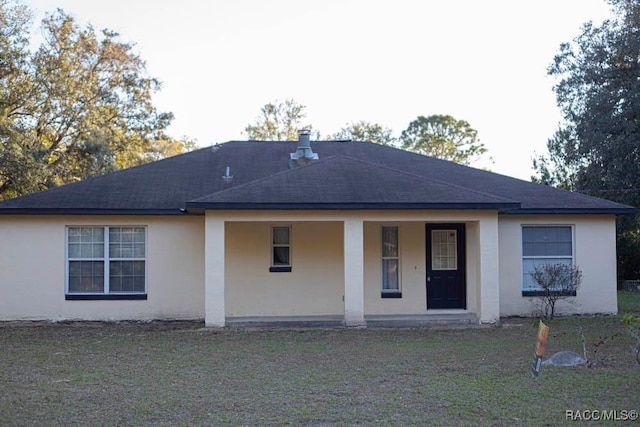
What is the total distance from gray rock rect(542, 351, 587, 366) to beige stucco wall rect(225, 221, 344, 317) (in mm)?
7134

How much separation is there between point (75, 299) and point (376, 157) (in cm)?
879

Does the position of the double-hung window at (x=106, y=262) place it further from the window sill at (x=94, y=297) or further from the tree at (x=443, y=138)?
the tree at (x=443, y=138)

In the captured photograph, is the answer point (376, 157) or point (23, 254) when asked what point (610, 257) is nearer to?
point (376, 157)

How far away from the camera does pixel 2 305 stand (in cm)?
1709

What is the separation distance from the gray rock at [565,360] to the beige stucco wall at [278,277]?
7.13 metres

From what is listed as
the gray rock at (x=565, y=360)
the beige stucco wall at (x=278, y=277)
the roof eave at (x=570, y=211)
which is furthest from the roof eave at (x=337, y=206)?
the gray rock at (x=565, y=360)

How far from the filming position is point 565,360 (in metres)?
11.0

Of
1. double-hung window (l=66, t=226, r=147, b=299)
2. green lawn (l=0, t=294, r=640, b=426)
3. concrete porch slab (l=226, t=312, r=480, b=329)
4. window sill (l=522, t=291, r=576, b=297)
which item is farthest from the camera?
window sill (l=522, t=291, r=576, b=297)

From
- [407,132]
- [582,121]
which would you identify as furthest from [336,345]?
[407,132]

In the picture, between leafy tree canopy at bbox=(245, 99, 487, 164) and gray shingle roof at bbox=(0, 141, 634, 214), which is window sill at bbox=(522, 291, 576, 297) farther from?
leafy tree canopy at bbox=(245, 99, 487, 164)

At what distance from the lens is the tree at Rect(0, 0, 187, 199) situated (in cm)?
2841

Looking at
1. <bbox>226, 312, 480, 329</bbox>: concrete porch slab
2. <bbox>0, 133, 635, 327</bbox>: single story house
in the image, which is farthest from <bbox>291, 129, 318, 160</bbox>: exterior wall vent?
<bbox>226, 312, 480, 329</bbox>: concrete porch slab

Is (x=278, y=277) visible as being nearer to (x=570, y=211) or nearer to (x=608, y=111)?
(x=570, y=211)
